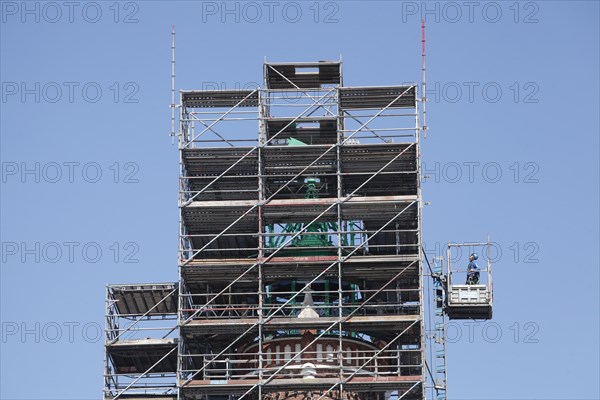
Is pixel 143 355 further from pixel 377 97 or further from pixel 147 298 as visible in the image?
pixel 377 97

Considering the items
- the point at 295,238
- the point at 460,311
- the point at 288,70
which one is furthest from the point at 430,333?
the point at 288,70

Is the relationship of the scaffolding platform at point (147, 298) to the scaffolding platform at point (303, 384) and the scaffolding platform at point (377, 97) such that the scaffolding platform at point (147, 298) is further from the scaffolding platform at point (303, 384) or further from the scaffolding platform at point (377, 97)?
the scaffolding platform at point (377, 97)

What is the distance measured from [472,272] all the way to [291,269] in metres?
10.1

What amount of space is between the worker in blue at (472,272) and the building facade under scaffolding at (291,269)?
3.00 meters

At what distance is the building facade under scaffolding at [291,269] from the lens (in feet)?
364

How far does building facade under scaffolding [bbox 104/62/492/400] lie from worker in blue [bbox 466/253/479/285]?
9.86 ft

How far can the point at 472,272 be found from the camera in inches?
A: 4505

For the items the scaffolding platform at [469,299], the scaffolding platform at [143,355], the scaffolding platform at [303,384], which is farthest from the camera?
the scaffolding platform at [143,355]

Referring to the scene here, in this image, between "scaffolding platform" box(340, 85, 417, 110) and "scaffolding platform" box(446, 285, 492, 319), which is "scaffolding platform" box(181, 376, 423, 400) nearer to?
"scaffolding platform" box(446, 285, 492, 319)

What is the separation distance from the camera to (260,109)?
384 feet

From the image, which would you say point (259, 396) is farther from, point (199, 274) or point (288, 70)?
point (288, 70)

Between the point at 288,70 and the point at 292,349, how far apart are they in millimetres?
16662

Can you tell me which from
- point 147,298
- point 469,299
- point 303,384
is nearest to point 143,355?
point 147,298

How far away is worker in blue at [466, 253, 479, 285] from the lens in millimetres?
114438
